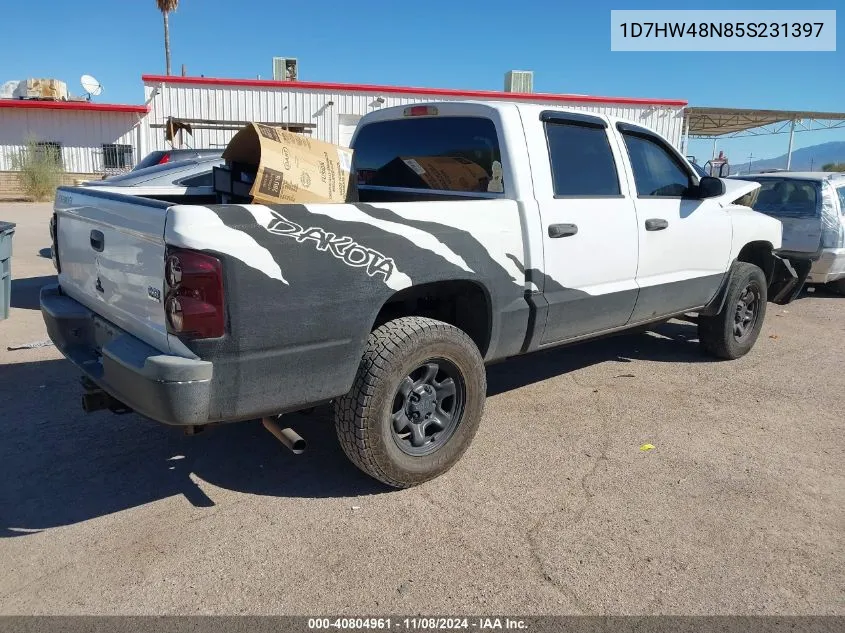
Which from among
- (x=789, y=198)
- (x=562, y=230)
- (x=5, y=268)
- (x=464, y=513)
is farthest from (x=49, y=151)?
(x=464, y=513)

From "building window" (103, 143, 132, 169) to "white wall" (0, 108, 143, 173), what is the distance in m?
0.17

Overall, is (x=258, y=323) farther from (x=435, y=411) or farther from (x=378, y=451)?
(x=435, y=411)

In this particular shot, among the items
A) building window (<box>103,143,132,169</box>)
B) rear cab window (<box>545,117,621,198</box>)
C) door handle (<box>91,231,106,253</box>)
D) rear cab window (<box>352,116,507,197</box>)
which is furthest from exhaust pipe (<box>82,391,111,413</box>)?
building window (<box>103,143,132,169</box>)

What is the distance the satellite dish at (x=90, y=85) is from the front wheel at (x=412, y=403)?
25992mm

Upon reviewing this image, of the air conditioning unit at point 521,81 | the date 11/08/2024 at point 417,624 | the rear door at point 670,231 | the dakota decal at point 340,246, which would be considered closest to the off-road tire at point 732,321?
the rear door at point 670,231

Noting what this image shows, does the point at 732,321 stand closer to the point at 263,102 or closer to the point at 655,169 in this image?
the point at 655,169

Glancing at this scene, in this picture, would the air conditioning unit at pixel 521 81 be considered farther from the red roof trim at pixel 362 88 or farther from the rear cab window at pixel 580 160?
the rear cab window at pixel 580 160

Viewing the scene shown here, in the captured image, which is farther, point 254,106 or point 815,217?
point 254,106

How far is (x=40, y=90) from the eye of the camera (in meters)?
27.3

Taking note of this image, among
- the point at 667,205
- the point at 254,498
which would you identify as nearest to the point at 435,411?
the point at 254,498

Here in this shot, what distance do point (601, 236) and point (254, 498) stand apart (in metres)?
2.60

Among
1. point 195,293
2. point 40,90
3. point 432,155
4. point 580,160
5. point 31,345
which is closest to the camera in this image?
point 195,293

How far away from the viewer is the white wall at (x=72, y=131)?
25.8 meters

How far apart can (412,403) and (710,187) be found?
2994mm
